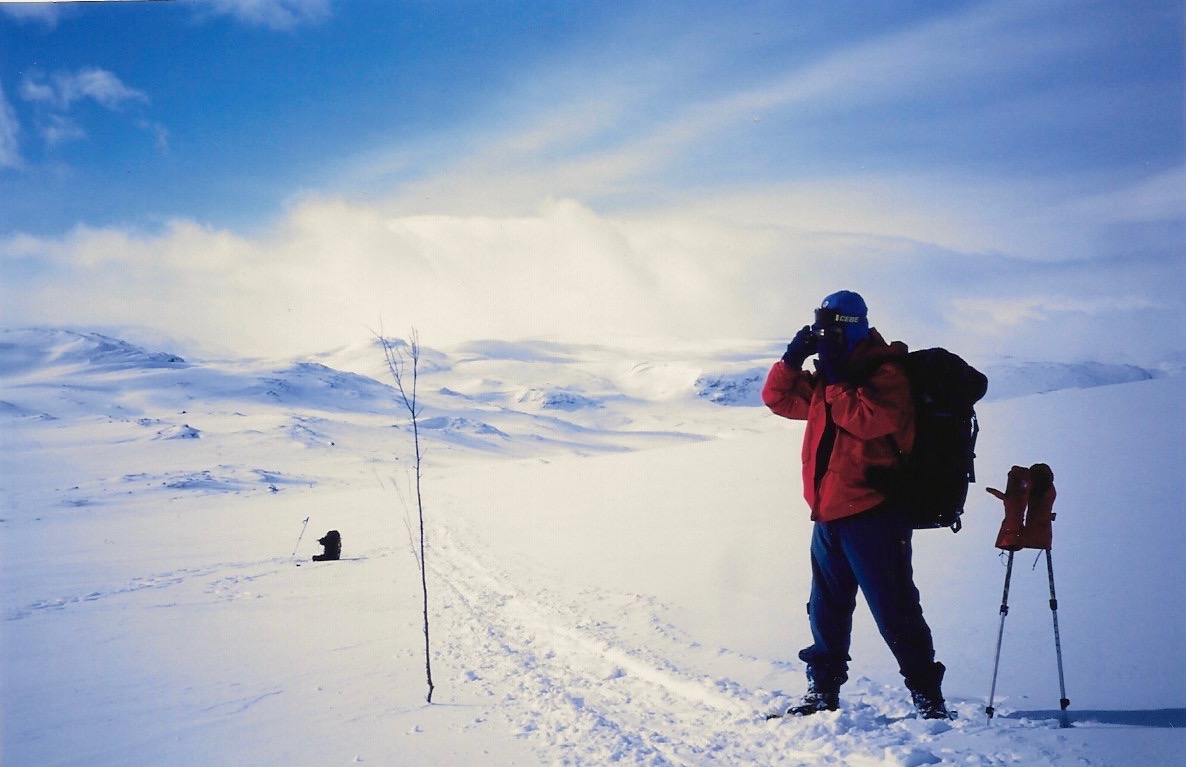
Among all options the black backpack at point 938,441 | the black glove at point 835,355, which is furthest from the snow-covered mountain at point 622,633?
the black glove at point 835,355

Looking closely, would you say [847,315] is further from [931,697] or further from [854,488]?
[931,697]

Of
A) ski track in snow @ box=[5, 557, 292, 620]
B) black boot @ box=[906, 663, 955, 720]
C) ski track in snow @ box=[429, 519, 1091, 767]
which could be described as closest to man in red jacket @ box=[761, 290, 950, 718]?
black boot @ box=[906, 663, 955, 720]

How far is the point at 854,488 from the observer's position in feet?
11.4

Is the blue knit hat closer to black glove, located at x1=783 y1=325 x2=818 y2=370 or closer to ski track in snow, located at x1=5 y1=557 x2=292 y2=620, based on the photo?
black glove, located at x1=783 y1=325 x2=818 y2=370

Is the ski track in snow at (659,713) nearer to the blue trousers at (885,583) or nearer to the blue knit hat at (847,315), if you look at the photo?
the blue trousers at (885,583)

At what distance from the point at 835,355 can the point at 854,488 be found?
68 cm

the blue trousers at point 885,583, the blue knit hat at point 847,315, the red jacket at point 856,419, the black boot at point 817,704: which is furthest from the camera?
the black boot at point 817,704

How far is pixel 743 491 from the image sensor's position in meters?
11.6

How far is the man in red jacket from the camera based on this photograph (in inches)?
132

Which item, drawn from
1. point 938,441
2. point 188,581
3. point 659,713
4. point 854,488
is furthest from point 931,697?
point 188,581

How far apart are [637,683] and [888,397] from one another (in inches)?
106

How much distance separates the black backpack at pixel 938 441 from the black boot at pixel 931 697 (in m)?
0.73

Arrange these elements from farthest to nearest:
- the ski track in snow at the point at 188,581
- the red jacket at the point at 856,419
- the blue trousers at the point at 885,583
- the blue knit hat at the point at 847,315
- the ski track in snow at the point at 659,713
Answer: the ski track in snow at the point at 188,581 < the blue knit hat at the point at 847,315 < the blue trousers at the point at 885,583 < the red jacket at the point at 856,419 < the ski track in snow at the point at 659,713

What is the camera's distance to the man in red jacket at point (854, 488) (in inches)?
132
